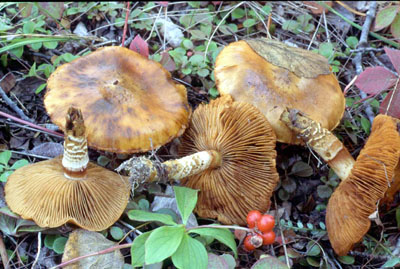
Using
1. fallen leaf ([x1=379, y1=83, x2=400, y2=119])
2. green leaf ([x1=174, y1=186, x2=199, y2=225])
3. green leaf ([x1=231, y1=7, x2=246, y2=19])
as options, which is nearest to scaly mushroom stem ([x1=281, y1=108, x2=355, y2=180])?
fallen leaf ([x1=379, y1=83, x2=400, y2=119])

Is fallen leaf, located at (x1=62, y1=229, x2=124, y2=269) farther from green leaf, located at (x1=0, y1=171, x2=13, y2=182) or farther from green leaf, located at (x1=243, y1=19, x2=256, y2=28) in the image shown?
green leaf, located at (x1=243, y1=19, x2=256, y2=28)

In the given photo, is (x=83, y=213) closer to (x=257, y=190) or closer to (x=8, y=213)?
(x=8, y=213)

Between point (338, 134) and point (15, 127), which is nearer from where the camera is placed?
point (15, 127)

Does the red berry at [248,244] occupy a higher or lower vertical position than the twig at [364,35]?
lower

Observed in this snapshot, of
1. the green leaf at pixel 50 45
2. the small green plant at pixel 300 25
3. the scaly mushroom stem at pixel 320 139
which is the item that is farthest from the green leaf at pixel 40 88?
the small green plant at pixel 300 25

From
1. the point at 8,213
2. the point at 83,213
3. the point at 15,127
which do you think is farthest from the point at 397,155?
the point at 15,127

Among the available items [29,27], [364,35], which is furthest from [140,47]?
[364,35]

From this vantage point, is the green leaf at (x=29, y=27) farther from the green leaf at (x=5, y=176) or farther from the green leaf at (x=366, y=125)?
the green leaf at (x=366, y=125)
